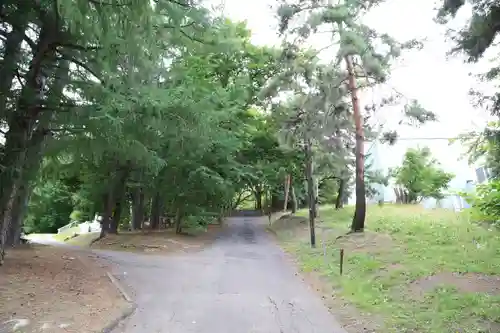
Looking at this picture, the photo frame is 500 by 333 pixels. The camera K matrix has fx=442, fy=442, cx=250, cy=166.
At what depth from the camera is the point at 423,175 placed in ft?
85.9

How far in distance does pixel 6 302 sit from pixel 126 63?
4.40 metres

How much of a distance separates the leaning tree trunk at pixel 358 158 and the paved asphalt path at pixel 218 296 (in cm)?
346

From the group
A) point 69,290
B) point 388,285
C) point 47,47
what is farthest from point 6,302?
point 388,285

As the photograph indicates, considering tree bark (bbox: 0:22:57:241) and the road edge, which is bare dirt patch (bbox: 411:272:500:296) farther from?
tree bark (bbox: 0:22:57:241)

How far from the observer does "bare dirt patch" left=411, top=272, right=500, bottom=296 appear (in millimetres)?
7938

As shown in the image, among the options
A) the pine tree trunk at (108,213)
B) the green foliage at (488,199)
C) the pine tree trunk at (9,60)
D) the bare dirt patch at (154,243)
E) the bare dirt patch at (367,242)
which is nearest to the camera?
the pine tree trunk at (9,60)

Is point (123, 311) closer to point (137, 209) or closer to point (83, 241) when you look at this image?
point (137, 209)

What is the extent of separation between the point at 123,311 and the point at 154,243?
31.8ft

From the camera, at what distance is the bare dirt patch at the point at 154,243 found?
16.3 metres

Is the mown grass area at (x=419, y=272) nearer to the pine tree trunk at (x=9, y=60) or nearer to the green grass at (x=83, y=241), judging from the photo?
the pine tree trunk at (x=9, y=60)

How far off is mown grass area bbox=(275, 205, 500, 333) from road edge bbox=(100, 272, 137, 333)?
397cm

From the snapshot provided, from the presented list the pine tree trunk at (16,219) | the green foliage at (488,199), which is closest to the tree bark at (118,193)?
the pine tree trunk at (16,219)

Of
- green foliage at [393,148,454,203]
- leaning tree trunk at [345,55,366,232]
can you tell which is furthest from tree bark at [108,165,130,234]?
green foliage at [393,148,454,203]

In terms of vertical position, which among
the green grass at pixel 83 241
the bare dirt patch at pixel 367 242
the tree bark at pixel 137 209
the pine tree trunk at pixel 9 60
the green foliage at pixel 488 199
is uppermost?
the pine tree trunk at pixel 9 60
